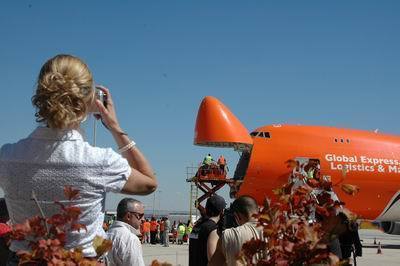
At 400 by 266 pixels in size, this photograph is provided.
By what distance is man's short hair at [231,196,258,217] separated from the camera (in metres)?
4.89

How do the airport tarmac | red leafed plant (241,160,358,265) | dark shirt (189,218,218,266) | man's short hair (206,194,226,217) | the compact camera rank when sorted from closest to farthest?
red leafed plant (241,160,358,265) → the compact camera → dark shirt (189,218,218,266) → man's short hair (206,194,226,217) → the airport tarmac

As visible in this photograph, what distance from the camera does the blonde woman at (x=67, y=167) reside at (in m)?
2.39

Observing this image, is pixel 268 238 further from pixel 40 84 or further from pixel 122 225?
pixel 122 225

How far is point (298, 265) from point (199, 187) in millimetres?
24581

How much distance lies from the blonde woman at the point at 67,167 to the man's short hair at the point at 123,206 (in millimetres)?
3106

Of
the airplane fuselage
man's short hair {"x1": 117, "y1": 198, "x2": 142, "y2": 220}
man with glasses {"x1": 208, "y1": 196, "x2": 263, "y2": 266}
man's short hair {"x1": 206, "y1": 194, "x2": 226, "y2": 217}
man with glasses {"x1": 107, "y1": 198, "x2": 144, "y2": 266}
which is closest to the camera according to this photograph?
man with glasses {"x1": 208, "y1": 196, "x2": 263, "y2": 266}

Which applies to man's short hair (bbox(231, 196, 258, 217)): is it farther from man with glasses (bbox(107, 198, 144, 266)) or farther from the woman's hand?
the woman's hand

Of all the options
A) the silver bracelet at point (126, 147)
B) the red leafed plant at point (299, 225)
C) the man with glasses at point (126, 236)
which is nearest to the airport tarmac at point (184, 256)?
the man with glasses at point (126, 236)

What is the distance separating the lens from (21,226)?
2090 millimetres

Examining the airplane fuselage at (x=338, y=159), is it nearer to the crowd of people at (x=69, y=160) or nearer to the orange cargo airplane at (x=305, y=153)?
the orange cargo airplane at (x=305, y=153)

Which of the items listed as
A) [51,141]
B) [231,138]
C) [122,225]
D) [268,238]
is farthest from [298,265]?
[231,138]

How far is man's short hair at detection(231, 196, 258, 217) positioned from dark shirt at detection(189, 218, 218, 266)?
106 cm

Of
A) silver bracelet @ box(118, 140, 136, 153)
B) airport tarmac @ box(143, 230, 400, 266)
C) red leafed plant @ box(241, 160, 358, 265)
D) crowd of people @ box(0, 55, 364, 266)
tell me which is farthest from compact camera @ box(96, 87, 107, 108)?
airport tarmac @ box(143, 230, 400, 266)

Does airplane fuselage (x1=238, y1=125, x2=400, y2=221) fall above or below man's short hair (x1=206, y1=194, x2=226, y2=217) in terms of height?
above
